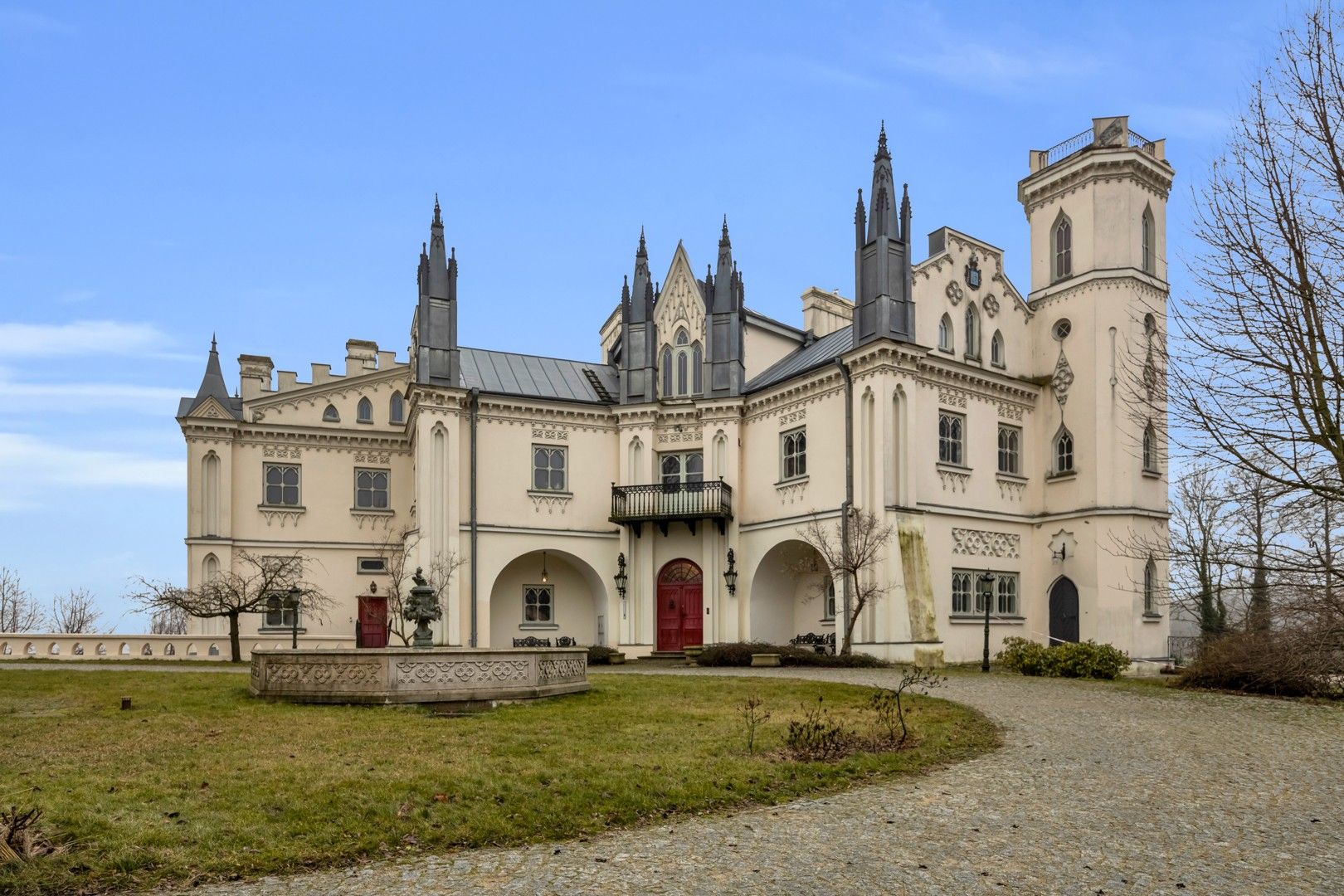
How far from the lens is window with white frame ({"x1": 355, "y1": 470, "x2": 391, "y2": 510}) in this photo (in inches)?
1501

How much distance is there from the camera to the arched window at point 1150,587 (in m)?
29.4

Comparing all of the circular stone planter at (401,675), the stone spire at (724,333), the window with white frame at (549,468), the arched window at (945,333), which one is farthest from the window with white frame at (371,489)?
the circular stone planter at (401,675)

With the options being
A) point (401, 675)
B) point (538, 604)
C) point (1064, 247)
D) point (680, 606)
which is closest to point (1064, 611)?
point (1064, 247)

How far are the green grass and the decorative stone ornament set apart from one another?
1841cm

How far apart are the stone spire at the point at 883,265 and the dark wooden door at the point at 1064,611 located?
29.4 feet

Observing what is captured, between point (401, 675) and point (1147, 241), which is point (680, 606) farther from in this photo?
point (401, 675)

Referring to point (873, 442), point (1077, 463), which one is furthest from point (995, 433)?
point (873, 442)

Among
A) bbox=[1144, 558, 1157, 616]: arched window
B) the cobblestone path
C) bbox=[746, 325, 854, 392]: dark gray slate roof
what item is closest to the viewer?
the cobblestone path

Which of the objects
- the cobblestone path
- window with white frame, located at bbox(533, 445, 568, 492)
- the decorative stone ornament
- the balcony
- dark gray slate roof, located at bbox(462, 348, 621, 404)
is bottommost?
the cobblestone path

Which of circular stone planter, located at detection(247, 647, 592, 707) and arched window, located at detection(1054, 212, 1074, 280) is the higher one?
arched window, located at detection(1054, 212, 1074, 280)

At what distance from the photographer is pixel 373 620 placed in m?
37.4

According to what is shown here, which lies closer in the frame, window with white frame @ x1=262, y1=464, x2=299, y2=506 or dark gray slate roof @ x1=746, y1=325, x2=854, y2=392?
dark gray slate roof @ x1=746, y1=325, x2=854, y2=392

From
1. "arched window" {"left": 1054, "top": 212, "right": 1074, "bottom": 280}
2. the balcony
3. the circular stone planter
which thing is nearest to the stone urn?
the circular stone planter

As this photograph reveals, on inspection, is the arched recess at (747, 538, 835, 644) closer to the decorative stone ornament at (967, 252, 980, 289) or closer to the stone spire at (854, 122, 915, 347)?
the stone spire at (854, 122, 915, 347)
